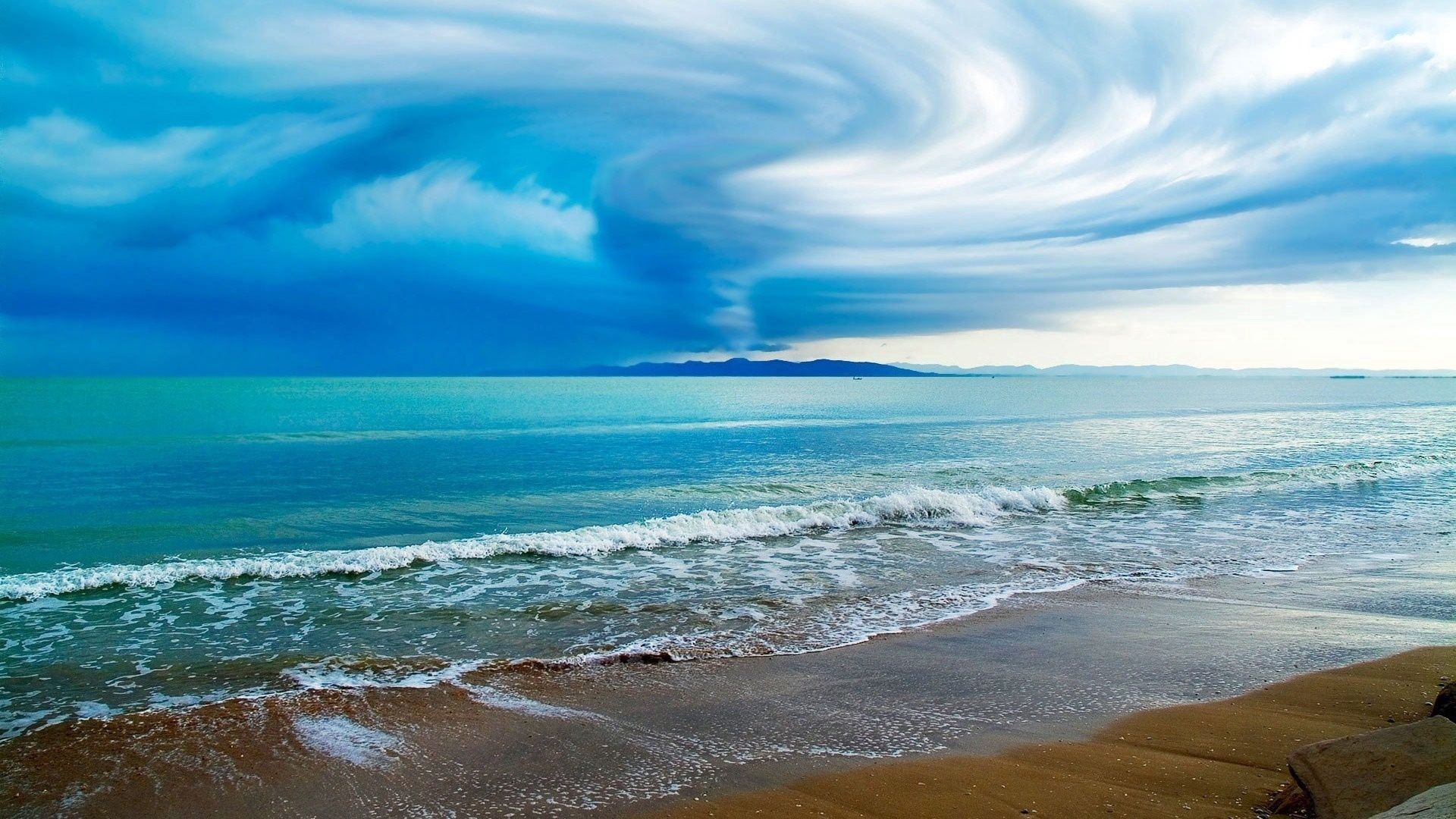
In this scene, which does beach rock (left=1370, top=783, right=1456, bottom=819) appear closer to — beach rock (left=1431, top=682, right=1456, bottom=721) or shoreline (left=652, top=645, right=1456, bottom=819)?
shoreline (left=652, top=645, right=1456, bottom=819)

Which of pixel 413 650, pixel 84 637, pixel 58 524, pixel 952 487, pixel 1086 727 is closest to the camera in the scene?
pixel 1086 727

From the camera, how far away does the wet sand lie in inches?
255

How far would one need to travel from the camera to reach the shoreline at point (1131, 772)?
607cm

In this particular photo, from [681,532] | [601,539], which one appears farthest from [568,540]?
[681,532]

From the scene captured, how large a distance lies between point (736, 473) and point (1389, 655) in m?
22.7

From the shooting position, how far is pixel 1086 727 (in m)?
7.72

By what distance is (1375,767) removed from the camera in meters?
5.04

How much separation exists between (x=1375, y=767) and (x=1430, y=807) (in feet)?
3.92

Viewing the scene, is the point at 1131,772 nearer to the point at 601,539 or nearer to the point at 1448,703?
the point at 1448,703

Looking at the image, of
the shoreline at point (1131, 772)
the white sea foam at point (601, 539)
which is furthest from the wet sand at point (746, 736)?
the white sea foam at point (601, 539)

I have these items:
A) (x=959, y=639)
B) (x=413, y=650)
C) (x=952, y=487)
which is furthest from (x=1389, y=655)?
(x=952, y=487)

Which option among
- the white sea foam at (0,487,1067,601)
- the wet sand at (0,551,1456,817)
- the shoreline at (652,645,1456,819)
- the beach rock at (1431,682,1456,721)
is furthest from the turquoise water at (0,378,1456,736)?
the beach rock at (1431,682,1456,721)

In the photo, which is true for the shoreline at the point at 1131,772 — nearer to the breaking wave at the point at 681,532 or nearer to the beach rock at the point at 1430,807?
the beach rock at the point at 1430,807

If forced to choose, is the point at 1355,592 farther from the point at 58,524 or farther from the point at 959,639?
the point at 58,524
